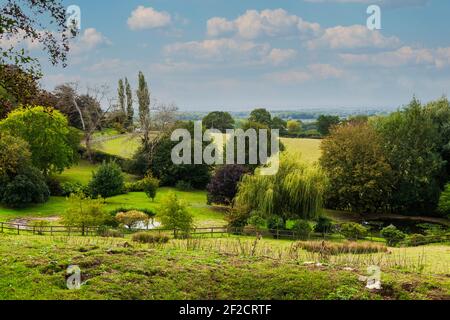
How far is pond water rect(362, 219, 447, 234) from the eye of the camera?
49984 millimetres

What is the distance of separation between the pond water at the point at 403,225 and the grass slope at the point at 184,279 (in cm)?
3543

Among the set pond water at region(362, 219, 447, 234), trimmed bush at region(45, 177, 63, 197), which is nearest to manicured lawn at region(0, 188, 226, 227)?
trimmed bush at region(45, 177, 63, 197)

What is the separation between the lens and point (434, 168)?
5484 cm

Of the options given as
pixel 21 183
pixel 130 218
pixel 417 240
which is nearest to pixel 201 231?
pixel 130 218

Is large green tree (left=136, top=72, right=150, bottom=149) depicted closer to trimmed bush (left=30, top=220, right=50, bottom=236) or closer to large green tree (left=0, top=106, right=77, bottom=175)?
large green tree (left=0, top=106, right=77, bottom=175)

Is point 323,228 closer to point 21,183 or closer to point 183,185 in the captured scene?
point 183,185

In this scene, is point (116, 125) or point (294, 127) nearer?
point (116, 125)

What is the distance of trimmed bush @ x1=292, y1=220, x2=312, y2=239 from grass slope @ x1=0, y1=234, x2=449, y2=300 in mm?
23605

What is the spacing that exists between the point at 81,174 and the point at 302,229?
36.4 metres

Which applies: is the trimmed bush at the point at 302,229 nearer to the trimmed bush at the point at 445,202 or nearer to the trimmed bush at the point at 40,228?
the trimmed bush at the point at 445,202

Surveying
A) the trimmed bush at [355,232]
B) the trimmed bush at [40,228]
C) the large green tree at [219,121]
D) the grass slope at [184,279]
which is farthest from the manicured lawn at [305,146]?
the grass slope at [184,279]

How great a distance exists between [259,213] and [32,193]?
876 inches

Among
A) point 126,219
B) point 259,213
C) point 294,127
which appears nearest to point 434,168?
point 259,213
